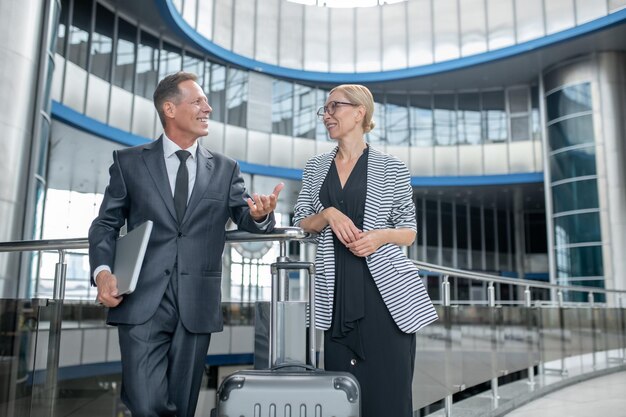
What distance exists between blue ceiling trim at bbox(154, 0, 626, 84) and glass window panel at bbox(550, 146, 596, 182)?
3500 millimetres

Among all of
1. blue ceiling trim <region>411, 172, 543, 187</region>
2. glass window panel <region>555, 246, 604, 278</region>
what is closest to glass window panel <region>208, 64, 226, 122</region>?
blue ceiling trim <region>411, 172, 543, 187</region>

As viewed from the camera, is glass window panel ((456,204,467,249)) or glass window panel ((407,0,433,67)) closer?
glass window panel ((407,0,433,67))

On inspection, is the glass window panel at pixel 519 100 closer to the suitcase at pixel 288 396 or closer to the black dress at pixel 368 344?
the black dress at pixel 368 344

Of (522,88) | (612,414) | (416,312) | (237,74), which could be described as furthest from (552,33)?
(416,312)

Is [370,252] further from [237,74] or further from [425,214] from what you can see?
[425,214]

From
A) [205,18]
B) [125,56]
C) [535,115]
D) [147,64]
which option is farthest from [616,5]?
[125,56]

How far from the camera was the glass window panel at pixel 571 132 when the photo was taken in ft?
58.3

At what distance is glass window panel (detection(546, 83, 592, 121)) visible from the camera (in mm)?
17953

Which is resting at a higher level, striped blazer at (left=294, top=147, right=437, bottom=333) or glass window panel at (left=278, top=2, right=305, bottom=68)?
glass window panel at (left=278, top=2, right=305, bottom=68)

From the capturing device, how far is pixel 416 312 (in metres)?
2.18

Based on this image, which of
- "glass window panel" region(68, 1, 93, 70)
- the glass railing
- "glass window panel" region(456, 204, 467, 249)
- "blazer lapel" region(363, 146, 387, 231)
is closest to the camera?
"blazer lapel" region(363, 146, 387, 231)

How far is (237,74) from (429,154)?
7607 mm

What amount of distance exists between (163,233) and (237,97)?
1730cm

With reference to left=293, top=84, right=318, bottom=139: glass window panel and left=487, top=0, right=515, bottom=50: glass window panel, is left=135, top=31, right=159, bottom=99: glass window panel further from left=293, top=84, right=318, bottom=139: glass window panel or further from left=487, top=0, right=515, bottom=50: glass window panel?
left=487, top=0, right=515, bottom=50: glass window panel
